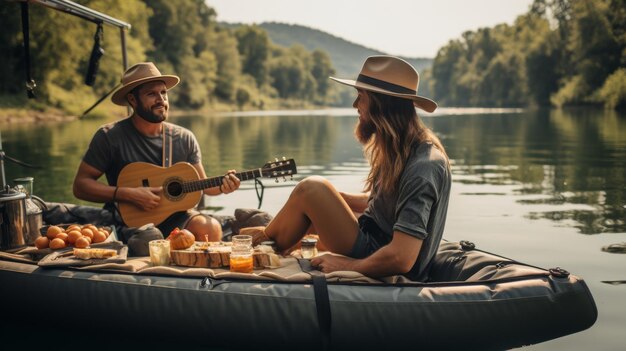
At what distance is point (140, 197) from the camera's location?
5.66 meters

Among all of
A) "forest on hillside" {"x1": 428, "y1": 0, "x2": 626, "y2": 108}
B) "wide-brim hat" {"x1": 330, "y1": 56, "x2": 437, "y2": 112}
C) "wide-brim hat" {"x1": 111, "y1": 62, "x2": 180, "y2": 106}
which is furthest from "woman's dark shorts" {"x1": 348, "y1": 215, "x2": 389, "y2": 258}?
"forest on hillside" {"x1": 428, "y1": 0, "x2": 626, "y2": 108}

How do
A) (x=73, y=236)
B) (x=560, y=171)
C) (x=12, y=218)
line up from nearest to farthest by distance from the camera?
(x=73, y=236), (x=12, y=218), (x=560, y=171)

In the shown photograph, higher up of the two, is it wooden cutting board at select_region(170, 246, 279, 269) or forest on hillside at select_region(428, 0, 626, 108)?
forest on hillside at select_region(428, 0, 626, 108)

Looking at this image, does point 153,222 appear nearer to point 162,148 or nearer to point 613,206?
point 162,148

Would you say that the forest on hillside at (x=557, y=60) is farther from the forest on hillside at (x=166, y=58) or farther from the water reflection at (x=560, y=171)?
the forest on hillside at (x=166, y=58)

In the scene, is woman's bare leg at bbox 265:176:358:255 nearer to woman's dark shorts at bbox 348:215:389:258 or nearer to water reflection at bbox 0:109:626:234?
woman's dark shorts at bbox 348:215:389:258

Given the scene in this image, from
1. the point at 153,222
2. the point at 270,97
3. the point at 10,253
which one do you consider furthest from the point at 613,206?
the point at 270,97

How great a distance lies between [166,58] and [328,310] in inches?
2524

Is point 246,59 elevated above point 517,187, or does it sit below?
above

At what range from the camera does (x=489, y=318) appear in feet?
12.4

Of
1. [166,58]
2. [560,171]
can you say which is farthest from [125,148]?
[166,58]

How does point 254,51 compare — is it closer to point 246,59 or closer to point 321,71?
point 246,59

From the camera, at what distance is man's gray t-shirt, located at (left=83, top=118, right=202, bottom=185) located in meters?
5.75

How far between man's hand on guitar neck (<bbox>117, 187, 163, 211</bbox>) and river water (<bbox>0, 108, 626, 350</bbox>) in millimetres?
1847
